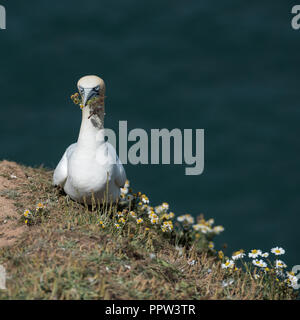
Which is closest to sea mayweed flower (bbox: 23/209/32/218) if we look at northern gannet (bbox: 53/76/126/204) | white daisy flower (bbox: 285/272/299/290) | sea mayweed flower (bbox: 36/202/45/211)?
sea mayweed flower (bbox: 36/202/45/211)

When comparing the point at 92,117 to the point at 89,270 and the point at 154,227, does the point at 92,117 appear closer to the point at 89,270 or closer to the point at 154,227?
the point at 154,227

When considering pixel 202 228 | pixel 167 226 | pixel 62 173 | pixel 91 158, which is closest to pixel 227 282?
pixel 167 226

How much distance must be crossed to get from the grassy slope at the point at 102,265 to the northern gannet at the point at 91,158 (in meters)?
0.21

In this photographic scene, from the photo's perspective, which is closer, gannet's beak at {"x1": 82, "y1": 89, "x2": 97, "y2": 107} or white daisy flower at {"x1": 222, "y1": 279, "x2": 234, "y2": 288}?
white daisy flower at {"x1": 222, "y1": 279, "x2": 234, "y2": 288}

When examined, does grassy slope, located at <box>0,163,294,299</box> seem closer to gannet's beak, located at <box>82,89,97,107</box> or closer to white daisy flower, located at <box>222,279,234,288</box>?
white daisy flower, located at <box>222,279,234,288</box>

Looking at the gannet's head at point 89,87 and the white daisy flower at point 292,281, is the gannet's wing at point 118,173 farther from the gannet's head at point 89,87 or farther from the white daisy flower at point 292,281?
the white daisy flower at point 292,281

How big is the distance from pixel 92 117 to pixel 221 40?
7.27 meters

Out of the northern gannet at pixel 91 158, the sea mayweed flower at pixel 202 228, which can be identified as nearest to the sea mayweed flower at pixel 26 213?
the northern gannet at pixel 91 158

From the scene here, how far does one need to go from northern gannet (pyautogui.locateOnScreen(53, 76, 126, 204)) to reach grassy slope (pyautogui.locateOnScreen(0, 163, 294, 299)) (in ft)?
0.69

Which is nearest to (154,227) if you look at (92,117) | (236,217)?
(92,117)

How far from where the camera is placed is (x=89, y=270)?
14.9ft

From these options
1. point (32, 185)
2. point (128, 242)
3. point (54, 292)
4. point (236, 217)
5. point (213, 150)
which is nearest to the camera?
point (54, 292)

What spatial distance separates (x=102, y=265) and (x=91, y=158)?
1.42 meters

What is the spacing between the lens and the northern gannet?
18.6ft
